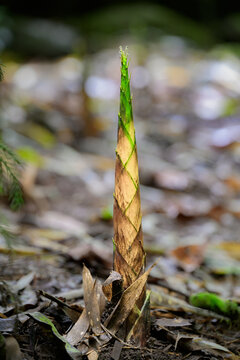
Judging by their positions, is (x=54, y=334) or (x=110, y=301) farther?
(x=110, y=301)

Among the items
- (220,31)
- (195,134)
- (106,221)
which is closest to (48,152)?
(106,221)

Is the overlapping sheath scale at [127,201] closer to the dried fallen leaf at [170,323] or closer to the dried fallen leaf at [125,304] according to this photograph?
the dried fallen leaf at [125,304]

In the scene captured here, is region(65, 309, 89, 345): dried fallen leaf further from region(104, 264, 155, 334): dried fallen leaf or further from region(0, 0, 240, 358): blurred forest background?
region(0, 0, 240, 358): blurred forest background

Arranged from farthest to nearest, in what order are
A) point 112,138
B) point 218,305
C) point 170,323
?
point 112,138 → point 218,305 → point 170,323

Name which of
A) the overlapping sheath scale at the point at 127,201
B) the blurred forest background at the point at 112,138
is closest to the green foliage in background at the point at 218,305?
the blurred forest background at the point at 112,138

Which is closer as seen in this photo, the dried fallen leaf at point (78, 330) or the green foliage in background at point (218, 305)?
the dried fallen leaf at point (78, 330)

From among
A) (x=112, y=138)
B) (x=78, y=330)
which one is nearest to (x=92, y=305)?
(x=78, y=330)

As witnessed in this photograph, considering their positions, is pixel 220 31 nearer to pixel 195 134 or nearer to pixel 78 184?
pixel 195 134

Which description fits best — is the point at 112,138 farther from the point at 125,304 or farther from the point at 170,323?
the point at 125,304
